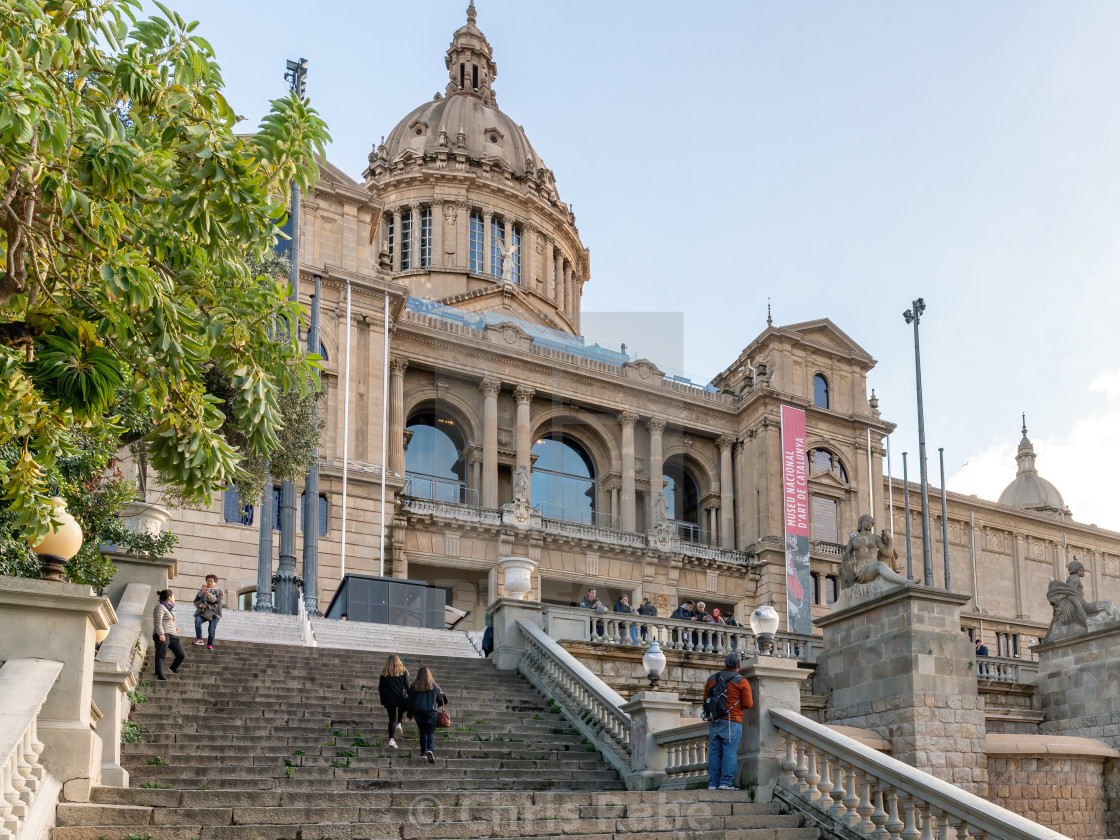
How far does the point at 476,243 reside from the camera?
61.8 metres

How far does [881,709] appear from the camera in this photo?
19.5 metres

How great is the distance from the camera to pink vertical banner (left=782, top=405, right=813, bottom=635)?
4344 cm

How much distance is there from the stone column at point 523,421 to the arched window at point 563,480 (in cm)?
210

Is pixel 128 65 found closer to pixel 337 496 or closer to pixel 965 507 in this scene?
pixel 337 496

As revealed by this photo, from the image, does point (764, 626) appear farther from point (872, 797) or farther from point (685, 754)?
point (872, 797)

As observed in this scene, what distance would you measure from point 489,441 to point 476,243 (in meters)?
19.3

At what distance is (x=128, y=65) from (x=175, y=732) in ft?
25.1

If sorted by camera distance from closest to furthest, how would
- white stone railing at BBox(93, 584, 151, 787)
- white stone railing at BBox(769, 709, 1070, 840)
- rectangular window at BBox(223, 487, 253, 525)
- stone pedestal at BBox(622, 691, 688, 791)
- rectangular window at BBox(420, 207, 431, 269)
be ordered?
white stone railing at BBox(769, 709, 1070, 840), white stone railing at BBox(93, 584, 151, 787), stone pedestal at BBox(622, 691, 688, 791), rectangular window at BBox(223, 487, 253, 525), rectangular window at BBox(420, 207, 431, 269)

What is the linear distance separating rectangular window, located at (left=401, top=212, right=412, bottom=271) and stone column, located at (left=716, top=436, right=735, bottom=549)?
19.8 meters

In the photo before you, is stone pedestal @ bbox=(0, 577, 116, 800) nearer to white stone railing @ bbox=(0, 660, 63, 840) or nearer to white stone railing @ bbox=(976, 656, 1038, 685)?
white stone railing @ bbox=(0, 660, 63, 840)

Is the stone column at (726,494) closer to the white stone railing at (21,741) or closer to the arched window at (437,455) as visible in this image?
the arched window at (437,455)

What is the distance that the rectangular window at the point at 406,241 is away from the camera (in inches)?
2396

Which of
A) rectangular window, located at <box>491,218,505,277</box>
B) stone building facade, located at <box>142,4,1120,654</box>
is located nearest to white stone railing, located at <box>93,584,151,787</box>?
stone building facade, located at <box>142,4,1120,654</box>

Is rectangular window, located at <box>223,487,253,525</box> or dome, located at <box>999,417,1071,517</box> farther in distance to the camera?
dome, located at <box>999,417,1071,517</box>
